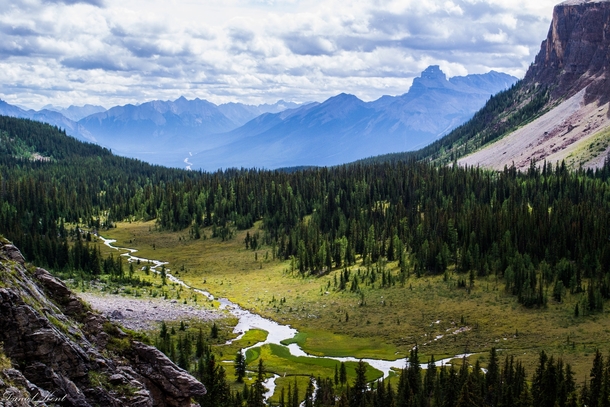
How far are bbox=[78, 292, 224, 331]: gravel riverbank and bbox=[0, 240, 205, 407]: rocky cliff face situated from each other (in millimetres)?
67295

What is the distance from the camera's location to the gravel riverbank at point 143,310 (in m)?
101

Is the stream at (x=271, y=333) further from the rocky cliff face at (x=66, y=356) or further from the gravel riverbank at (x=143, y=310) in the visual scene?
the rocky cliff face at (x=66, y=356)

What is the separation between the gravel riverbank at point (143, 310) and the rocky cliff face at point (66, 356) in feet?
221

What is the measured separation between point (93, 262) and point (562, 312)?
9551cm

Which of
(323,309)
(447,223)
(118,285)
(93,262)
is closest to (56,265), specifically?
(93,262)

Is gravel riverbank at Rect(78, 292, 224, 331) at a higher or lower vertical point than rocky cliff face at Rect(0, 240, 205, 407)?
lower

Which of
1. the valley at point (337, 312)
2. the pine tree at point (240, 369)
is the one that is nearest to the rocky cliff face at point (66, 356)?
the valley at point (337, 312)

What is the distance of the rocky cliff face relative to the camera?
24469mm

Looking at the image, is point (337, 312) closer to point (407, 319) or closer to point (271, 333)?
point (407, 319)

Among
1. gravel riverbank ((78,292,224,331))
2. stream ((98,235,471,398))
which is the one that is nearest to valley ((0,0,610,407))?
stream ((98,235,471,398))

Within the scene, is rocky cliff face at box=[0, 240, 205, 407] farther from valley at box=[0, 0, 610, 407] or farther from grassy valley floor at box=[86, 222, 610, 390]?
grassy valley floor at box=[86, 222, 610, 390]

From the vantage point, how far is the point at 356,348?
324 ft

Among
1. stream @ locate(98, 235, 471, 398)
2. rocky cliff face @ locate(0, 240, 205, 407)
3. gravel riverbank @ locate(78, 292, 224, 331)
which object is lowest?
stream @ locate(98, 235, 471, 398)

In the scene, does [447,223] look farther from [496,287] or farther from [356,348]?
[356,348]
